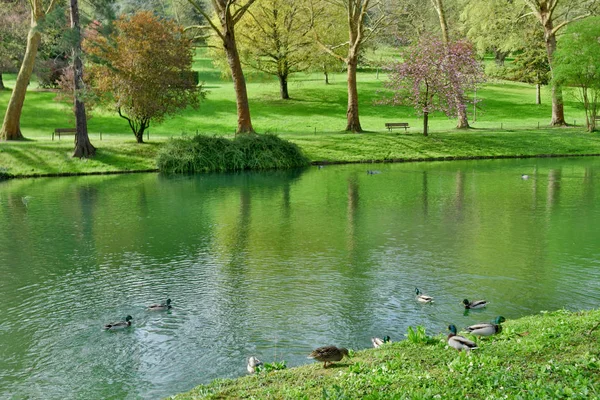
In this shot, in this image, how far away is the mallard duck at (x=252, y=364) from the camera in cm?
1076

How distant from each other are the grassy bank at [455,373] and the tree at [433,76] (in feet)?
122

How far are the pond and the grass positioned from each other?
30.5ft

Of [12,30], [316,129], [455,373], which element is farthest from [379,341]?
[12,30]

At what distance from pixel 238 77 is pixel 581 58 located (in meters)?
24.7

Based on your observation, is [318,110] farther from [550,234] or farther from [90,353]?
[90,353]

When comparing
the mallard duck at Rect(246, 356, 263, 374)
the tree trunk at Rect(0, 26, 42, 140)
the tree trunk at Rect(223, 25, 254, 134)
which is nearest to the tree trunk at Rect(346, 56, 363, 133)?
the tree trunk at Rect(223, 25, 254, 134)

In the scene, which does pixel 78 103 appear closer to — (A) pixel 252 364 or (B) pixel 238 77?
(B) pixel 238 77

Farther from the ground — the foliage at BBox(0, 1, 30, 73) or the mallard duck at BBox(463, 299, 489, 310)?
the foliage at BBox(0, 1, 30, 73)

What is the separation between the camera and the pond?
12141 millimetres

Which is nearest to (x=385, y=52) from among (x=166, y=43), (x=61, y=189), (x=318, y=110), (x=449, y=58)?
(x=318, y=110)

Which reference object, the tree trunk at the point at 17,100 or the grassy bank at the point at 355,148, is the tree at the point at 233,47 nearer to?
the grassy bank at the point at 355,148

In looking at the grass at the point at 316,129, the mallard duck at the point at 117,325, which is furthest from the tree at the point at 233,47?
the mallard duck at the point at 117,325

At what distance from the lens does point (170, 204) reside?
28469mm

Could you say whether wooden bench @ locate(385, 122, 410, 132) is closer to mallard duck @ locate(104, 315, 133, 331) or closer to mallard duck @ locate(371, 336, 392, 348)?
mallard duck @ locate(104, 315, 133, 331)
